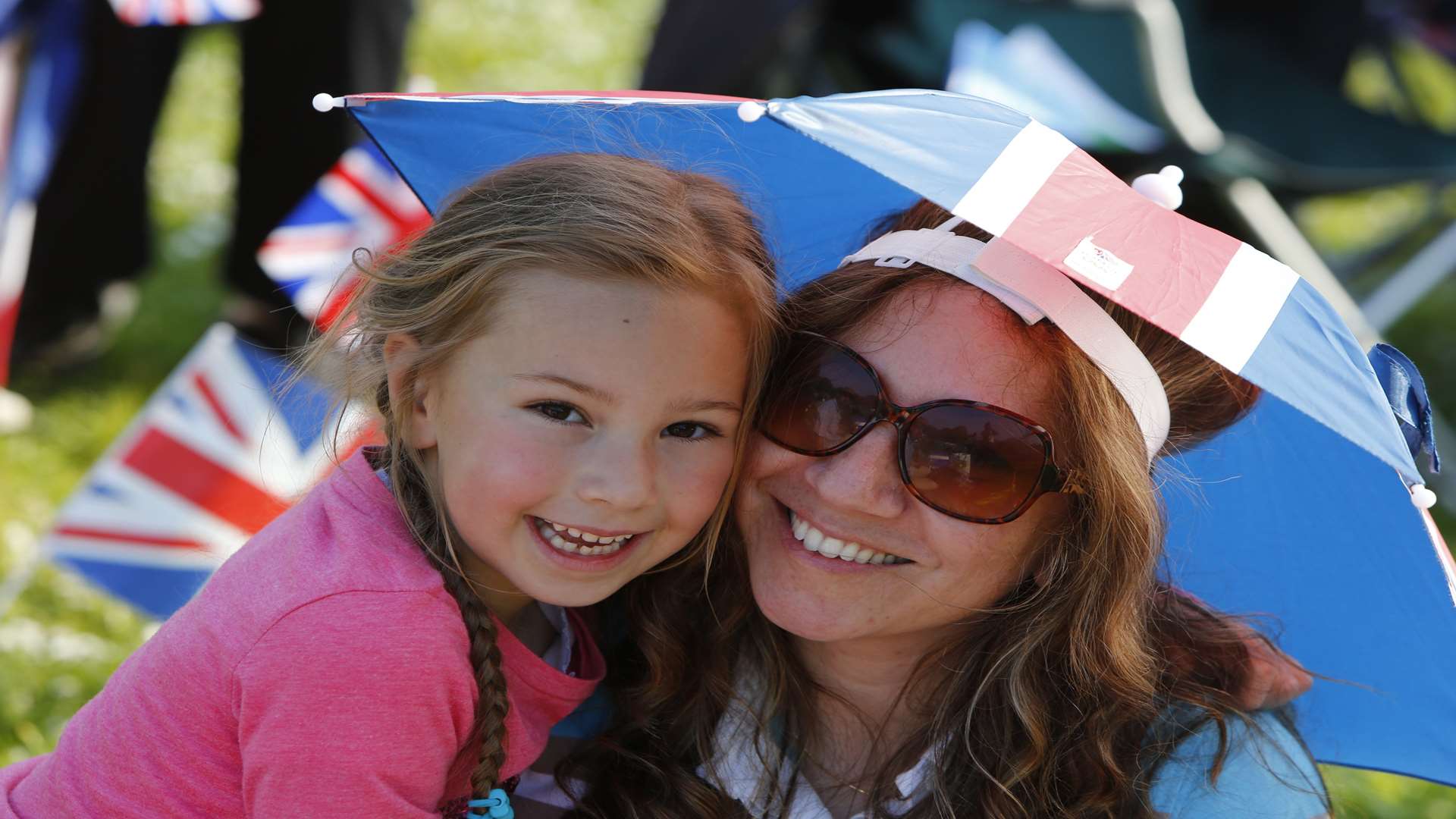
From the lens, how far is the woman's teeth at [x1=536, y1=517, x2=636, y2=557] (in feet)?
5.92

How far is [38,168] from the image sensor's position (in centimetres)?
397

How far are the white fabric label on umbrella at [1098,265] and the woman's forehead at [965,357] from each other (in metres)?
0.38

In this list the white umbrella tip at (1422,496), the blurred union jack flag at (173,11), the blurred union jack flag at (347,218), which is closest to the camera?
the white umbrella tip at (1422,496)

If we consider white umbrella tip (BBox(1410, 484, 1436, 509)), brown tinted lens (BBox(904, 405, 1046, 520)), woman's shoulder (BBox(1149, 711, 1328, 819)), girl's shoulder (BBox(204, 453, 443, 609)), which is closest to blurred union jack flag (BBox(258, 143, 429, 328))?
girl's shoulder (BBox(204, 453, 443, 609))

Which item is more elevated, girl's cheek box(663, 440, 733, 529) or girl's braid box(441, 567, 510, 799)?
girl's cheek box(663, 440, 733, 529)

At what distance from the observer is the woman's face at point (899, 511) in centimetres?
175

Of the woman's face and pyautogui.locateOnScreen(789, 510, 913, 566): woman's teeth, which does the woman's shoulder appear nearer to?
the woman's face

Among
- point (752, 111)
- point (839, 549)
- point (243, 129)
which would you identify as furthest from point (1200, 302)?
point (243, 129)

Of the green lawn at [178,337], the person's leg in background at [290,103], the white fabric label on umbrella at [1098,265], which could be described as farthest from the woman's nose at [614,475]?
the person's leg in background at [290,103]

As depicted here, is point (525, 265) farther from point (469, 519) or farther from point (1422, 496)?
point (1422, 496)

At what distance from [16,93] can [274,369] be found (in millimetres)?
1306

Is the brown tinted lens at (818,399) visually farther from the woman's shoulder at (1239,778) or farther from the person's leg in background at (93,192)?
the person's leg in background at (93,192)

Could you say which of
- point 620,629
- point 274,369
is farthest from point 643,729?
point 274,369

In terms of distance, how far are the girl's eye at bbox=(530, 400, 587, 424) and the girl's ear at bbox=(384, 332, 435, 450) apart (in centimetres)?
19
